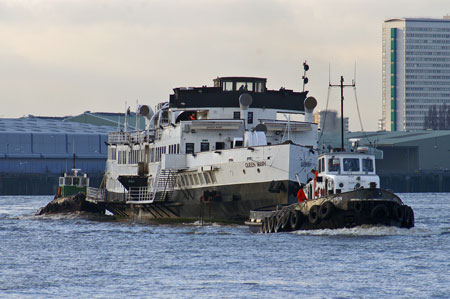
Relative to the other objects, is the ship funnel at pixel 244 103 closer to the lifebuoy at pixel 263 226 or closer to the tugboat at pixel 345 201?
the lifebuoy at pixel 263 226

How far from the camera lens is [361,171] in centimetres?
4638

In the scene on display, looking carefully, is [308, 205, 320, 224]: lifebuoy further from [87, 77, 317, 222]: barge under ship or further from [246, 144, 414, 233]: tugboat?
[87, 77, 317, 222]: barge under ship

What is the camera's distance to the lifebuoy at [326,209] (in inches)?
1767

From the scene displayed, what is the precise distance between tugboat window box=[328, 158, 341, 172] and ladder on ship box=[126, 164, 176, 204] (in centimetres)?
1580

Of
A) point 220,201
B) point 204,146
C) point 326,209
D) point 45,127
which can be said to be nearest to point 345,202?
point 326,209

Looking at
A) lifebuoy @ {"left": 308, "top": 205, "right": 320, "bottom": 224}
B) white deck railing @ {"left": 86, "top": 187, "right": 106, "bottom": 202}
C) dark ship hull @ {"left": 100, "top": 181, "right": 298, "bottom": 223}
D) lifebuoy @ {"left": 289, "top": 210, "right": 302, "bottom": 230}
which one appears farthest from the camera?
white deck railing @ {"left": 86, "top": 187, "right": 106, "bottom": 202}

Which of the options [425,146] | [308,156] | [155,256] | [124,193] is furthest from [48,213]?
[425,146]

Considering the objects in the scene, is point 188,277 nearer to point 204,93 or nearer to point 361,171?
point 361,171

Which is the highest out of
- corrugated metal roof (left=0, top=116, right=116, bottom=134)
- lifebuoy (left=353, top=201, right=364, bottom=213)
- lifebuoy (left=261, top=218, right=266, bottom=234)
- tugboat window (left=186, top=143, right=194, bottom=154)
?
corrugated metal roof (left=0, top=116, right=116, bottom=134)

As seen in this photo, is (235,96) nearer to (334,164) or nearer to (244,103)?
(244,103)

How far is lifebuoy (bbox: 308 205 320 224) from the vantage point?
1798 inches

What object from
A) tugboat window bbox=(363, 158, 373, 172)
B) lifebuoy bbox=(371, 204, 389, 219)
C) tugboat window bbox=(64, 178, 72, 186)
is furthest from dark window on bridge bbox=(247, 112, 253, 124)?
tugboat window bbox=(64, 178, 72, 186)

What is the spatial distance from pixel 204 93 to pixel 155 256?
70.0ft

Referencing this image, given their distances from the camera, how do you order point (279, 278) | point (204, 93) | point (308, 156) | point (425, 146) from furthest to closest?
point (425, 146) < point (204, 93) < point (308, 156) < point (279, 278)
